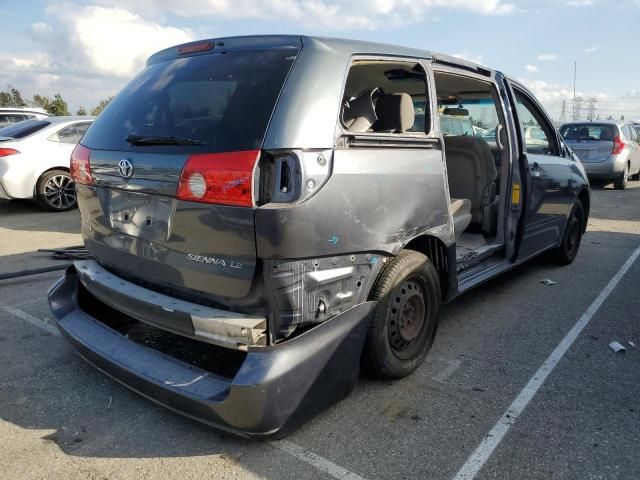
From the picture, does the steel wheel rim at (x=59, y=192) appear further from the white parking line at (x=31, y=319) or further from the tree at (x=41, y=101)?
the tree at (x=41, y=101)

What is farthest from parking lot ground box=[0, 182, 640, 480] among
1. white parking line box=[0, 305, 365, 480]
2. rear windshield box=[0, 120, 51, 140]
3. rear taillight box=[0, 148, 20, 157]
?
→ rear windshield box=[0, 120, 51, 140]

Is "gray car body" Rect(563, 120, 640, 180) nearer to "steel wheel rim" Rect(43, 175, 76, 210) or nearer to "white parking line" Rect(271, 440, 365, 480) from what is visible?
"steel wheel rim" Rect(43, 175, 76, 210)

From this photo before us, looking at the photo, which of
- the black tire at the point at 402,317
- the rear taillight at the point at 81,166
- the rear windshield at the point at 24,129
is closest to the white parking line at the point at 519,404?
the black tire at the point at 402,317

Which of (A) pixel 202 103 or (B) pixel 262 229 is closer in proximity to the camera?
(B) pixel 262 229

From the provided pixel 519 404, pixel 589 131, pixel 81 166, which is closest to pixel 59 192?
pixel 81 166

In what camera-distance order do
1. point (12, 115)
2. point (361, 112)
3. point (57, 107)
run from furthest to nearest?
point (57, 107) → point (12, 115) → point (361, 112)

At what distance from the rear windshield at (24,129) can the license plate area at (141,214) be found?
22.8 feet

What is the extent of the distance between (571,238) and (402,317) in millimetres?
3592

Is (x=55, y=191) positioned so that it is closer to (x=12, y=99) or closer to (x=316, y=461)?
(x=316, y=461)

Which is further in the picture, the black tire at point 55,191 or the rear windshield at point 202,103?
the black tire at point 55,191

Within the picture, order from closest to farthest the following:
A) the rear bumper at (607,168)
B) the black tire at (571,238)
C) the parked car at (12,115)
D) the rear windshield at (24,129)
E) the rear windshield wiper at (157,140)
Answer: the rear windshield wiper at (157,140) < the black tire at (571,238) < the rear windshield at (24,129) < the rear bumper at (607,168) < the parked car at (12,115)

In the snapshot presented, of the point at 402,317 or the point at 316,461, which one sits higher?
the point at 402,317

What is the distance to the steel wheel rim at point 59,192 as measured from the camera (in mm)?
8578

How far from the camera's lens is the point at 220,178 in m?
2.27
